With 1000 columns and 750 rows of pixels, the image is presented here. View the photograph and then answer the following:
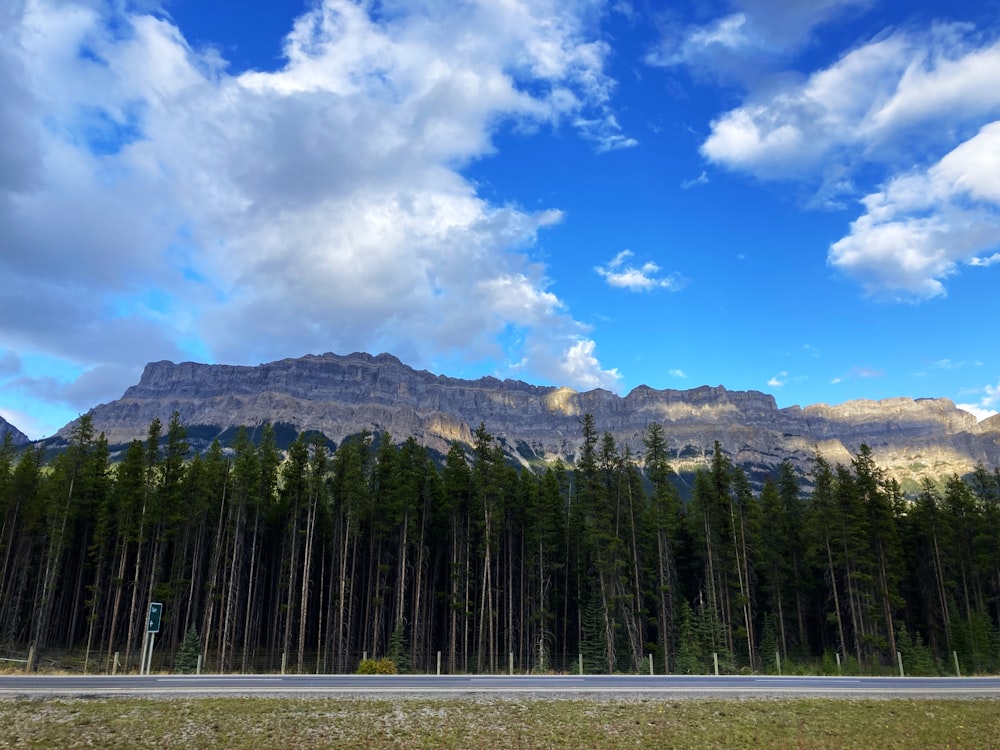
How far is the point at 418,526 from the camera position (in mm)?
54594

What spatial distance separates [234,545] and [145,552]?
8.77 metres

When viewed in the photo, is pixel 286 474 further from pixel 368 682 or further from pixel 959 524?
pixel 959 524

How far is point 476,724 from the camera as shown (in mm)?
19547

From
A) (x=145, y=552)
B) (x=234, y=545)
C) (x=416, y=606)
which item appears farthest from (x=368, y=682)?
(x=145, y=552)

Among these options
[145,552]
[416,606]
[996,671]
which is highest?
[145,552]

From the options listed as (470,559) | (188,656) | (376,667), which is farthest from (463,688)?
(470,559)

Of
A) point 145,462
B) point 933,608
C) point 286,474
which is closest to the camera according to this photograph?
point 145,462

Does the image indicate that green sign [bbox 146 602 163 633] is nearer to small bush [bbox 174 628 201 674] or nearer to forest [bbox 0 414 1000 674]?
small bush [bbox 174 628 201 674]

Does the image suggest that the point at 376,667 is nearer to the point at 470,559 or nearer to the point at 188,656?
the point at 188,656

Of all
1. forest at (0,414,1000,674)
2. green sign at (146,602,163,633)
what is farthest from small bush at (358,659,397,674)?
green sign at (146,602,163,633)

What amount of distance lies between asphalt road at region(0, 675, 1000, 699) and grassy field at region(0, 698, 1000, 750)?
1.02 meters

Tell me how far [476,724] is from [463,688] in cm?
462

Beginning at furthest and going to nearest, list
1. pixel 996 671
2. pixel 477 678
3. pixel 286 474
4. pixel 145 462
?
pixel 286 474
pixel 145 462
pixel 996 671
pixel 477 678

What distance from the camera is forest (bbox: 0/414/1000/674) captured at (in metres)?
48.2
